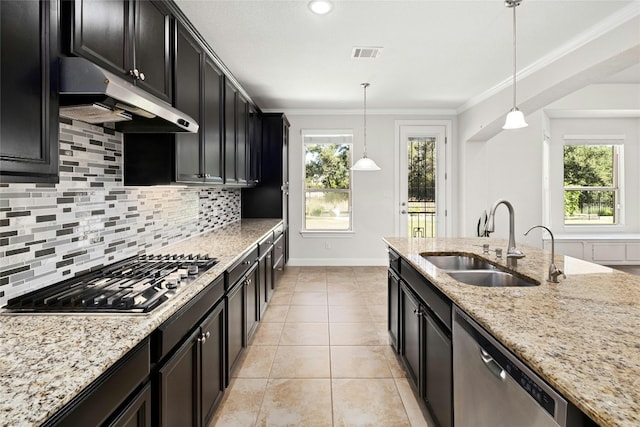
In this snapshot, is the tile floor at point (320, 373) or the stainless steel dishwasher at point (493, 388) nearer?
the stainless steel dishwasher at point (493, 388)

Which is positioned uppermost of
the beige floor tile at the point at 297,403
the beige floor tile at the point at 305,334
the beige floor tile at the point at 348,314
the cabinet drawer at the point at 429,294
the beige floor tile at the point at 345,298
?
the cabinet drawer at the point at 429,294

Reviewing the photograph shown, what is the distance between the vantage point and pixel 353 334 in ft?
10.6

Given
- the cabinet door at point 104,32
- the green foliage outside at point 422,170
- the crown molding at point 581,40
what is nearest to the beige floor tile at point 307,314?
the cabinet door at point 104,32

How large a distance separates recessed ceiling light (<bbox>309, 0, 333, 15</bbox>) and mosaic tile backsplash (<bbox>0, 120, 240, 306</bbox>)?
5.57ft

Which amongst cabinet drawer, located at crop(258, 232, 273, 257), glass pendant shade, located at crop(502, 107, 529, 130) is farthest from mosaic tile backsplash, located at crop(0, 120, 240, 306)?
glass pendant shade, located at crop(502, 107, 529, 130)

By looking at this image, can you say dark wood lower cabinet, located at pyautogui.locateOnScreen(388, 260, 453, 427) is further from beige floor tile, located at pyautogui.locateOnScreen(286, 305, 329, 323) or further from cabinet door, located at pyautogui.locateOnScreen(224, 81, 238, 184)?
cabinet door, located at pyautogui.locateOnScreen(224, 81, 238, 184)

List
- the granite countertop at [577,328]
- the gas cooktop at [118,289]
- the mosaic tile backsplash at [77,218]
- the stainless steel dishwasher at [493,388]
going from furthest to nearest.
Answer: the mosaic tile backsplash at [77,218], the gas cooktop at [118,289], the stainless steel dishwasher at [493,388], the granite countertop at [577,328]

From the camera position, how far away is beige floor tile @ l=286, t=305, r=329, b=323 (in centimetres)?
359

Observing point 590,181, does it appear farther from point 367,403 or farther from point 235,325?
point 235,325

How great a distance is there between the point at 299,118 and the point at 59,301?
5100 millimetres

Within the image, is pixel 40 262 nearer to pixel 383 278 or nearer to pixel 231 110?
pixel 231 110

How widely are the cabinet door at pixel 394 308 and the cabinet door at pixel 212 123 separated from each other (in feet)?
5.64

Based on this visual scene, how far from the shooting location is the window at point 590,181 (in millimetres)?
6137

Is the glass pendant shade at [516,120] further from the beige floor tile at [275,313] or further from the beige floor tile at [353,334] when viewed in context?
the beige floor tile at [275,313]
